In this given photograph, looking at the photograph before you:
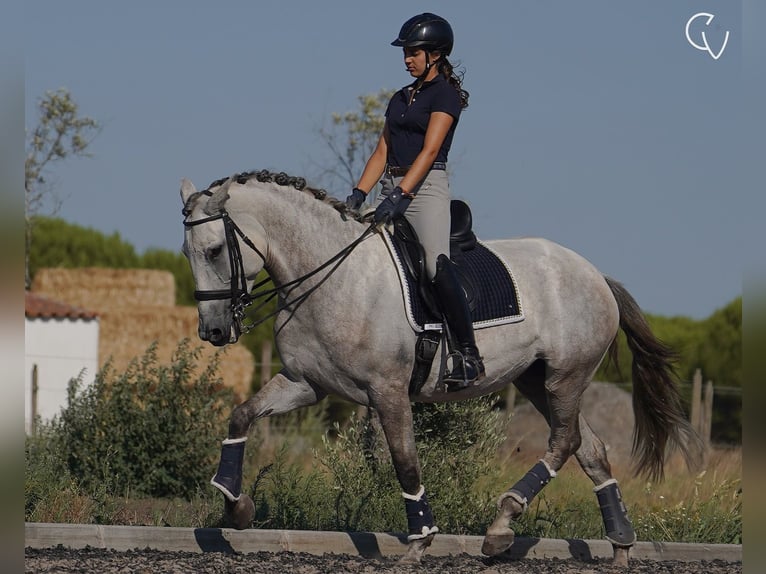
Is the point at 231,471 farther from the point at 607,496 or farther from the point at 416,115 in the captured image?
the point at 607,496

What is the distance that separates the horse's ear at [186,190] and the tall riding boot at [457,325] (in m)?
1.48

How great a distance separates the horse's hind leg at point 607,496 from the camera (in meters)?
7.59

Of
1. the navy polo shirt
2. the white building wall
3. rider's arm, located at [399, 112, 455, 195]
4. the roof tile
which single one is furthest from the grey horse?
the roof tile

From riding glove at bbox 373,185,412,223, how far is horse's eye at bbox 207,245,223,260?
0.91 metres

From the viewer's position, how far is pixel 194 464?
1094cm

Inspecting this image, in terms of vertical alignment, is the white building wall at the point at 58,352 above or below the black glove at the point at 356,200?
below

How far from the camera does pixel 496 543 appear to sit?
7.11 m

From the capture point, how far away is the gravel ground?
20.5ft

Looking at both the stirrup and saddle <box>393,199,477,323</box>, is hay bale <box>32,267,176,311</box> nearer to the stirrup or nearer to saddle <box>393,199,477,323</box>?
saddle <box>393,199,477,323</box>

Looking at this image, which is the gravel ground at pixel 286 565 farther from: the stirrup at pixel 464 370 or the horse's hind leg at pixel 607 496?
the stirrup at pixel 464 370

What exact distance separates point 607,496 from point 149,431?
4754mm

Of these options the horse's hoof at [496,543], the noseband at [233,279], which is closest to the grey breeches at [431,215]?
the noseband at [233,279]
